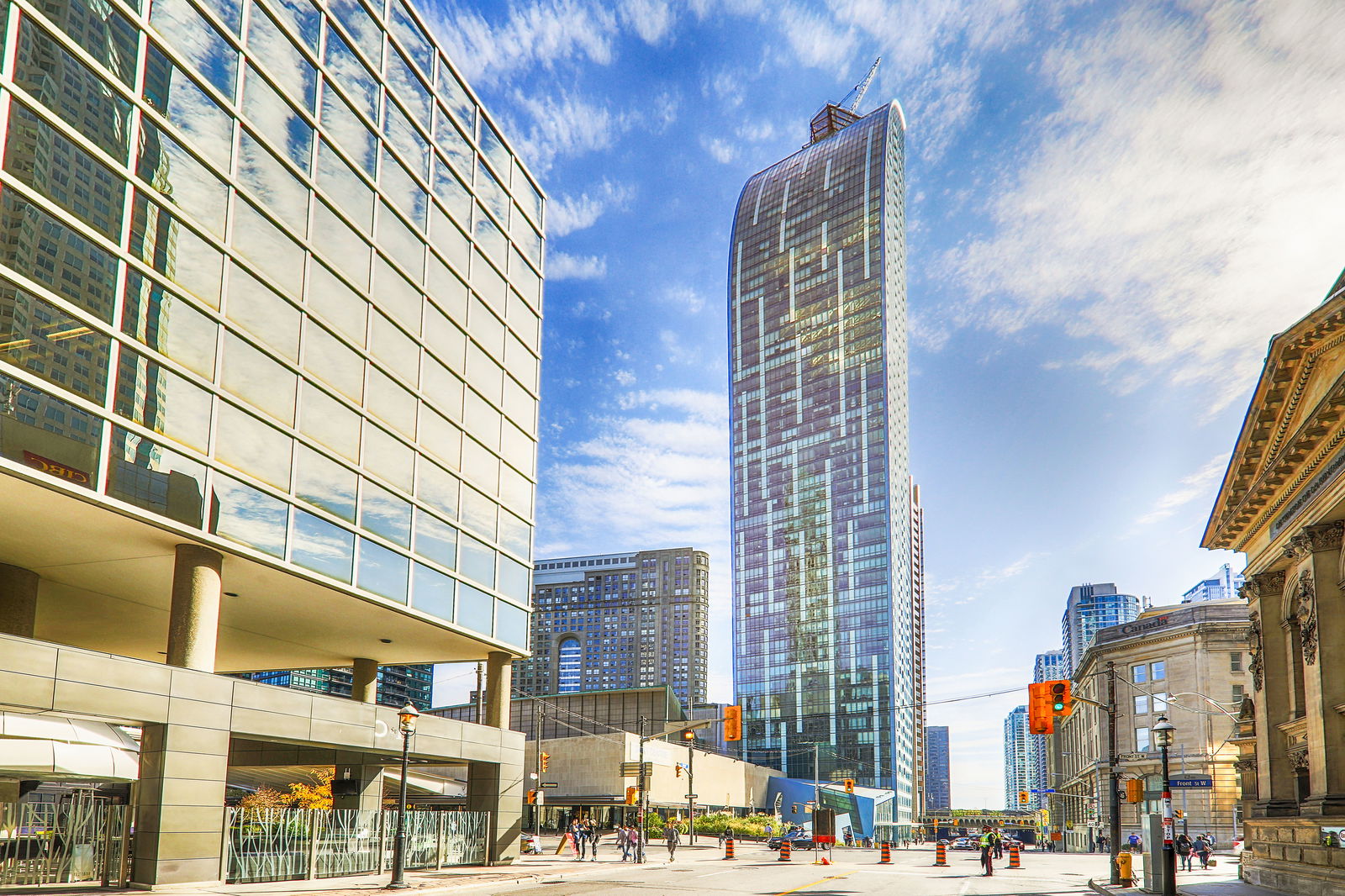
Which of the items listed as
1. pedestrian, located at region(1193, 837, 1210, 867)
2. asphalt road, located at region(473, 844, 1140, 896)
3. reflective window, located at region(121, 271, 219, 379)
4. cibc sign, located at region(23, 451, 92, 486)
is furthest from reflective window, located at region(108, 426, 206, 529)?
pedestrian, located at region(1193, 837, 1210, 867)

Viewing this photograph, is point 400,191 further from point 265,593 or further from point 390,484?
point 265,593

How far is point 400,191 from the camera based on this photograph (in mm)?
38812

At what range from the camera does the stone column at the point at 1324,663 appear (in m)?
30.0

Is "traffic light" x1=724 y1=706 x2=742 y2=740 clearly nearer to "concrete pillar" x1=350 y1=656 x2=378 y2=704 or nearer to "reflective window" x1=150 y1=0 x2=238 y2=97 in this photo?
"concrete pillar" x1=350 y1=656 x2=378 y2=704

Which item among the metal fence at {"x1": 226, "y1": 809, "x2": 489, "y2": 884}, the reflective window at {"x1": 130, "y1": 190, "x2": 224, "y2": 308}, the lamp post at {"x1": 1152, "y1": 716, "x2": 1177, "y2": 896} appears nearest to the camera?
the reflective window at {"x1": 130, "y1": 190, "x2": 224, "y2": 308}

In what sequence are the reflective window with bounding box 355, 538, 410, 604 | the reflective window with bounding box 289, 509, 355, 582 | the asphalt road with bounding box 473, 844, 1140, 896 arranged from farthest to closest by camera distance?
the reflective window with bounding box 355, 538, 410, 604 < the reflective window with bounding box 289, 509, 355, 582 < the asphalt road with bounding box 473, 844, 1140, 896

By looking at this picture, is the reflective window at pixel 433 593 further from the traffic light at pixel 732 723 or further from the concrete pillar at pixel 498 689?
the traffic light at pixel 732 723

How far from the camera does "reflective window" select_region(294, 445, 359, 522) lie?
104 ft

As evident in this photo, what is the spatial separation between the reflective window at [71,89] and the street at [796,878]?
22969 millimetres

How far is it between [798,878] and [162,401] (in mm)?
26532

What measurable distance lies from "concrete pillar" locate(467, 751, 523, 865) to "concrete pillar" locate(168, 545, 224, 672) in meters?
16.6

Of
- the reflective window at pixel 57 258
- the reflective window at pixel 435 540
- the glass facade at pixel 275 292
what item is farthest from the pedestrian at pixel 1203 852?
the reflective window at pixel 57 258

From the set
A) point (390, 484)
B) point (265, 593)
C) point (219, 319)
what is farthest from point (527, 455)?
point (219, 319)

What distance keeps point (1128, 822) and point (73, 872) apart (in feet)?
286
